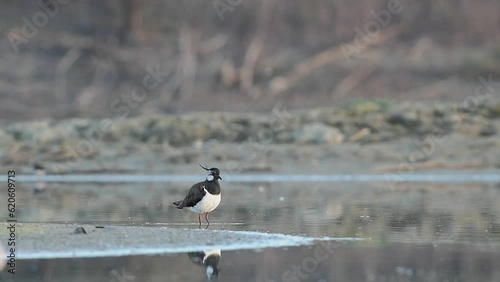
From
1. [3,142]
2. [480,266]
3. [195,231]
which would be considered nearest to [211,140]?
[3,142]

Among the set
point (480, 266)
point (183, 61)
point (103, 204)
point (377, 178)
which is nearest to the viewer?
point (480, 266)

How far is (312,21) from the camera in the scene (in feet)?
107

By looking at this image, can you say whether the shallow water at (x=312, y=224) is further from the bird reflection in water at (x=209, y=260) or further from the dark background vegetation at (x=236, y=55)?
the dark background vegetation at (x=236, y=55)

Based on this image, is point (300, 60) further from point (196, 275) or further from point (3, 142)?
point (196, 275)

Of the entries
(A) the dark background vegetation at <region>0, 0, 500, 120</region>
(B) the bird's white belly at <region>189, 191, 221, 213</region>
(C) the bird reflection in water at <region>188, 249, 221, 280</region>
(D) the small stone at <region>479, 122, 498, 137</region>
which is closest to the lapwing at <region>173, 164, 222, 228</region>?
(B) the bird's white belly at <region>189, 191, 221, 213</region>

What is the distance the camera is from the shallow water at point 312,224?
11.0 metres

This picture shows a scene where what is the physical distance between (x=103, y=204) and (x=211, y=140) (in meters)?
7.84

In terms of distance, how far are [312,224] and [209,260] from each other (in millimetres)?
3669

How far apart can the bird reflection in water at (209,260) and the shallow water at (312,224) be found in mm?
79

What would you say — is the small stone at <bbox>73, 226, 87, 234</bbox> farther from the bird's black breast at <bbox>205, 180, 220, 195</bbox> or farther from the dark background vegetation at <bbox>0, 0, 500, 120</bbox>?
the dark background vegetation at <bbox>0, 0, 500, 120</bbox>

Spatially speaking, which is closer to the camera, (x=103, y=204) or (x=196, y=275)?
(x=196, y=275)

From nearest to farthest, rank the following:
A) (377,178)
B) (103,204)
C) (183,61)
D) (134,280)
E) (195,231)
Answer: (134,280) < (195,231) < (103,204) < (377,178) < (183,61)

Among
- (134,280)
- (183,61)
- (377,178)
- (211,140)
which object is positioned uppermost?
(183,61)

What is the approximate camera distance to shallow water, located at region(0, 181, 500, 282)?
1099 cm
